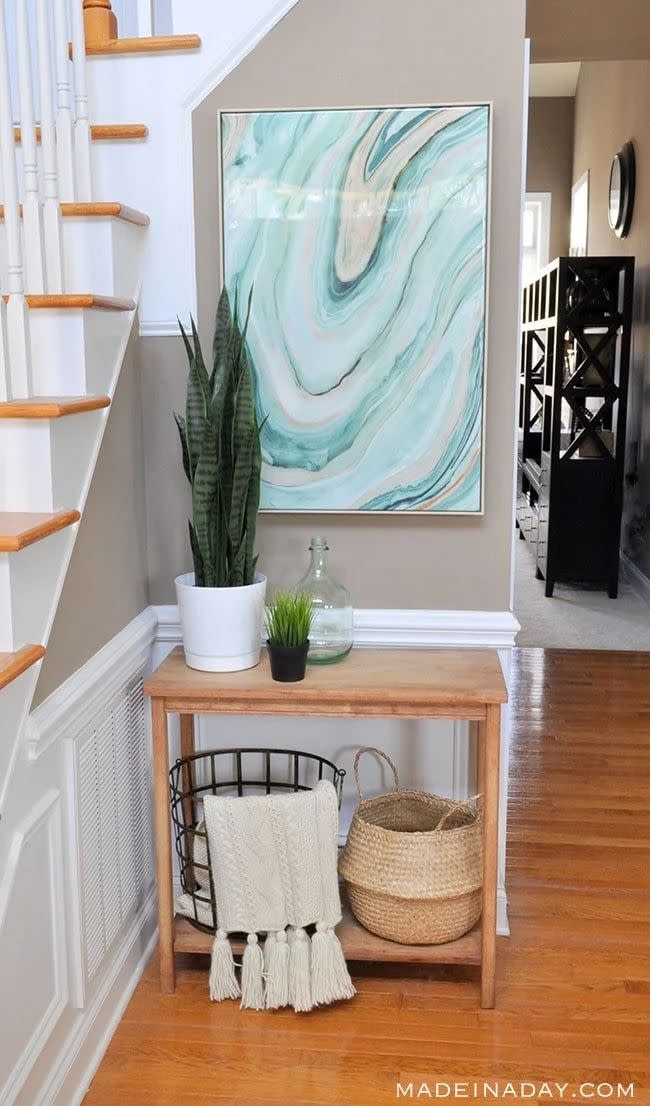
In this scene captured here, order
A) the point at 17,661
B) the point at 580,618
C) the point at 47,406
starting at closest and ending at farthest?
the point at 17,661
the point at 47,406
the point at 580,618

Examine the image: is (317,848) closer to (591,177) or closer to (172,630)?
(172,630)

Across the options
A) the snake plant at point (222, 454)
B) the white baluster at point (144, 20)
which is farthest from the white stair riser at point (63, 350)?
the white baluster at point (144, 20)

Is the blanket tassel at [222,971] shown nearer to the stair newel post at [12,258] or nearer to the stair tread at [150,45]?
the stair newel post at [12,258]

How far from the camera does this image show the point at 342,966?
2.09 metres

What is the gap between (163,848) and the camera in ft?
6.93

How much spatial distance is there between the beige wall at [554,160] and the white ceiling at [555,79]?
0.09 meters

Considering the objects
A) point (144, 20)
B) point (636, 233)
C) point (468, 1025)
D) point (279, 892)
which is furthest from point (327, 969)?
point (636, 233)

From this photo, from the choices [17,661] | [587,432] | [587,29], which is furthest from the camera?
[587,432]

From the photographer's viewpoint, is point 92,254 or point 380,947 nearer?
point 92,254

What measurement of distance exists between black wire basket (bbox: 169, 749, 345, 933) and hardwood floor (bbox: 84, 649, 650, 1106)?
6.6 inches

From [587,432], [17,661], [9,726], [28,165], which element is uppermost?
[28,165]

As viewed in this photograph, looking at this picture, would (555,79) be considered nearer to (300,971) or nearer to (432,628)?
(432,628)

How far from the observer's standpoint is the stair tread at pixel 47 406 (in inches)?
63.1

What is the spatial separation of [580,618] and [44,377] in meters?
3.68
